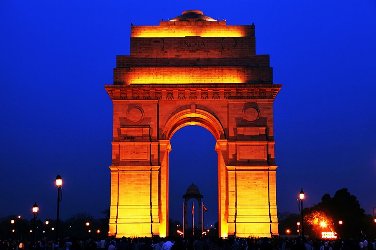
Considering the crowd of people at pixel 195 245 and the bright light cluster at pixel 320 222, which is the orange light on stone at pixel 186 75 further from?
the bright light cluster at pixel 320 222

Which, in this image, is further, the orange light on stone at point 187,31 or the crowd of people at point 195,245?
the orange light on stone at point 187,31

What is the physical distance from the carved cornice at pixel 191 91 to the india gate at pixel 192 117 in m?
0.07

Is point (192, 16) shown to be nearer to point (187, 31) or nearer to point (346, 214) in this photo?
point (187, 31)

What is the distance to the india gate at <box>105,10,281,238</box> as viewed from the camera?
43562 mm

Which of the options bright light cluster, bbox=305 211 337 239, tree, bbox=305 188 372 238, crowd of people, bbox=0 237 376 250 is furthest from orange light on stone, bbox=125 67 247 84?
tree, bbox=305 188 372 238

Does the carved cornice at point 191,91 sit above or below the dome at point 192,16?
below

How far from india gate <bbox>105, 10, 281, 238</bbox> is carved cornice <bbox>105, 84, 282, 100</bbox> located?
0.22ft

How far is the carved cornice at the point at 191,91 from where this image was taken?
146 ft

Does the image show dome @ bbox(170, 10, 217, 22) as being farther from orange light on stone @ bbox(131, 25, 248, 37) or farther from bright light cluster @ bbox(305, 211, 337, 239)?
bright light cluster @ bbox(305, 211, 337, 239)

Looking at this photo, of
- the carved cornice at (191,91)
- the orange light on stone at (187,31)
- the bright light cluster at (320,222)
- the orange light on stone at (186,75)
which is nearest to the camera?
the carved cornice at (191,91)

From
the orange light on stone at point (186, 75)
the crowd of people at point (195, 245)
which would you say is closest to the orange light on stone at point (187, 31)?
the orange light on stone at point (186, 75)

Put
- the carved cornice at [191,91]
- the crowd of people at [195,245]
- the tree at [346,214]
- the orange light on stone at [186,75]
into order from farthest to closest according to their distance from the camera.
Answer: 1. the tree at [346,214]
2. the orange light on stone at [186,75]
3. the carved cornice at [191,91]
4. the crowd of people at [195,245]

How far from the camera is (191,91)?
44.7m

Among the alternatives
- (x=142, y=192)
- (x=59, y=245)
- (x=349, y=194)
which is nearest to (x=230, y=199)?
(x=142, y=192)
